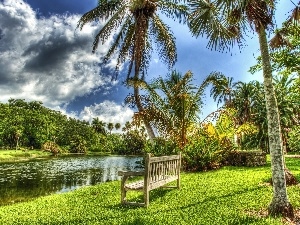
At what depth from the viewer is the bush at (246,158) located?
2142cm

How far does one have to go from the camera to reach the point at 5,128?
89.0 m

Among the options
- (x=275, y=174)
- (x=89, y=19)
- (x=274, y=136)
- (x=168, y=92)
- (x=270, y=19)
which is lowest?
(x=275, y=174)

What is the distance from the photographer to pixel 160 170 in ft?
31.5

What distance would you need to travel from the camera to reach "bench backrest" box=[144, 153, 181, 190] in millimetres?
8523

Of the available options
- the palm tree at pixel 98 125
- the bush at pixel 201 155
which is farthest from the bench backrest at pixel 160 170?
the palm tree at pixel 98 125

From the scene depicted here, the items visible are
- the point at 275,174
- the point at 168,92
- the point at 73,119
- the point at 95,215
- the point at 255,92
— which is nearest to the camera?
the point at 275,174

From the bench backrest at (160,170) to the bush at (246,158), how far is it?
36.9 feet

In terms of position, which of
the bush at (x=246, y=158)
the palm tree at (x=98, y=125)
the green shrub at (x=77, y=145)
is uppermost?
the palm tree at (x=98, y=125)

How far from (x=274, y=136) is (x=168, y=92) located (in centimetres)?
1369

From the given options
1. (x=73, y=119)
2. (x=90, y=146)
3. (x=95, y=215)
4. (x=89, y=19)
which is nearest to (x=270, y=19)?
(x=95, y=215)

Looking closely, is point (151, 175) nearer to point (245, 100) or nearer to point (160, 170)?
point (160, 170)

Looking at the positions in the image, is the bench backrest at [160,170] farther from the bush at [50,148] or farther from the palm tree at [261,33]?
the bush at [50,148]

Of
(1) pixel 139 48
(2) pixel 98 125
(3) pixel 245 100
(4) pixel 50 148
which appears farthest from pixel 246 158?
(2) pixel 98 125

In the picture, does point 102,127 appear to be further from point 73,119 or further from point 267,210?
point 267,210
